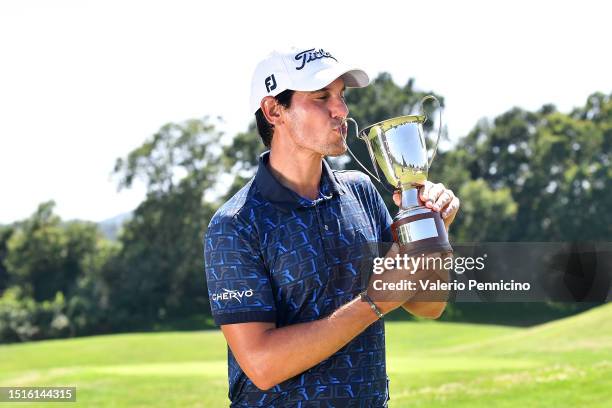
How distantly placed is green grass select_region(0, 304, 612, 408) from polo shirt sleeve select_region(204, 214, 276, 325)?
6900mm

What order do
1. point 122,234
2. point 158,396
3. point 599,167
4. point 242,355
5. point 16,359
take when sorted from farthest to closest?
point 122,234 < point 599,167 < point 16,359 < point 158,396 < point 242,355

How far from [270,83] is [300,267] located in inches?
24.6

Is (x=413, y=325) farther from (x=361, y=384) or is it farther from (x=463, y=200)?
(x=361, y=384)

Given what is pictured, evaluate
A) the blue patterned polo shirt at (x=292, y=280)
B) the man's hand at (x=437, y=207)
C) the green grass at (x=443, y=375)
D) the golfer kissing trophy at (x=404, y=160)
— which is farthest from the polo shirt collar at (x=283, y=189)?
the green grass at (x=443, y=375)

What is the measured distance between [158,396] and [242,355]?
9.85m

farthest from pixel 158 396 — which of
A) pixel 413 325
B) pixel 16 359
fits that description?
pixel 413 325

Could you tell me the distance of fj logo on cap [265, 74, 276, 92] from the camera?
2.85 m

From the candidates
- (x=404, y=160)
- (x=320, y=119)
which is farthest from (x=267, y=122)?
(x=404, y=160)

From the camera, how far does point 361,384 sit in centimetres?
270

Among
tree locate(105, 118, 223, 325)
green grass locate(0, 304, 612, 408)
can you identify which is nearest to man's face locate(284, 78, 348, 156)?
green grass locate(0, 304, 612, 408)

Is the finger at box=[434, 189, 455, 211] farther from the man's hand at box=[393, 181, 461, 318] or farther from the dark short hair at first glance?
the dark short hair

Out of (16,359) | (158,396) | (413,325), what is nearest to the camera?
(158,396)

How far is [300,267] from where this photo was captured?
8.87 ft

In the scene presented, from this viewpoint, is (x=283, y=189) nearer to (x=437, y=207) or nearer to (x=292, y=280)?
(x=292, y=280)
